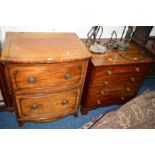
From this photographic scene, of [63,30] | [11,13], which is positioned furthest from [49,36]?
[11,13]

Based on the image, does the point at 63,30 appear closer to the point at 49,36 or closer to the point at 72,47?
the point at 49,36

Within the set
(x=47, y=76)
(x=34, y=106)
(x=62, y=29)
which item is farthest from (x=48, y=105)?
(x=62, y=29)

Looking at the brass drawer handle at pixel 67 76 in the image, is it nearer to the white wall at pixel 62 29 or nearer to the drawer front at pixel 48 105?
the drawer front at pixel 48 105

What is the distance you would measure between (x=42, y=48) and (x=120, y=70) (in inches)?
29.7

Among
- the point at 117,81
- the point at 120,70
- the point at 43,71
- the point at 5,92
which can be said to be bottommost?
the point at 5,92

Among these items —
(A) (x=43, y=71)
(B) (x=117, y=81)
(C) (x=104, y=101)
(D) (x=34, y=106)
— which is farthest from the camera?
(C) (x=104, y=101)

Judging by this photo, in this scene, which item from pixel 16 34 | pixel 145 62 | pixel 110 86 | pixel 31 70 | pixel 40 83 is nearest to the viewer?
pixel 31 70

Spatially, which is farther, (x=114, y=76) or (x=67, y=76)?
(x=114, y=76)

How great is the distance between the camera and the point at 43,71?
1.14 meters

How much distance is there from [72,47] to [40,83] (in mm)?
387

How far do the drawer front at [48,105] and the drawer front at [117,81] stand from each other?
25cm

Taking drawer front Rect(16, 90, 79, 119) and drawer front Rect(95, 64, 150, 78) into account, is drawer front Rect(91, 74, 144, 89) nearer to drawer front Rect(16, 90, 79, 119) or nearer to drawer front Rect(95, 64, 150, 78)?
drawer front Rect(95, 64, 150, 78)

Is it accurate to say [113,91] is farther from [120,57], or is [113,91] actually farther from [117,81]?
[120,57]

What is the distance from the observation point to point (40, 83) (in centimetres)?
121
